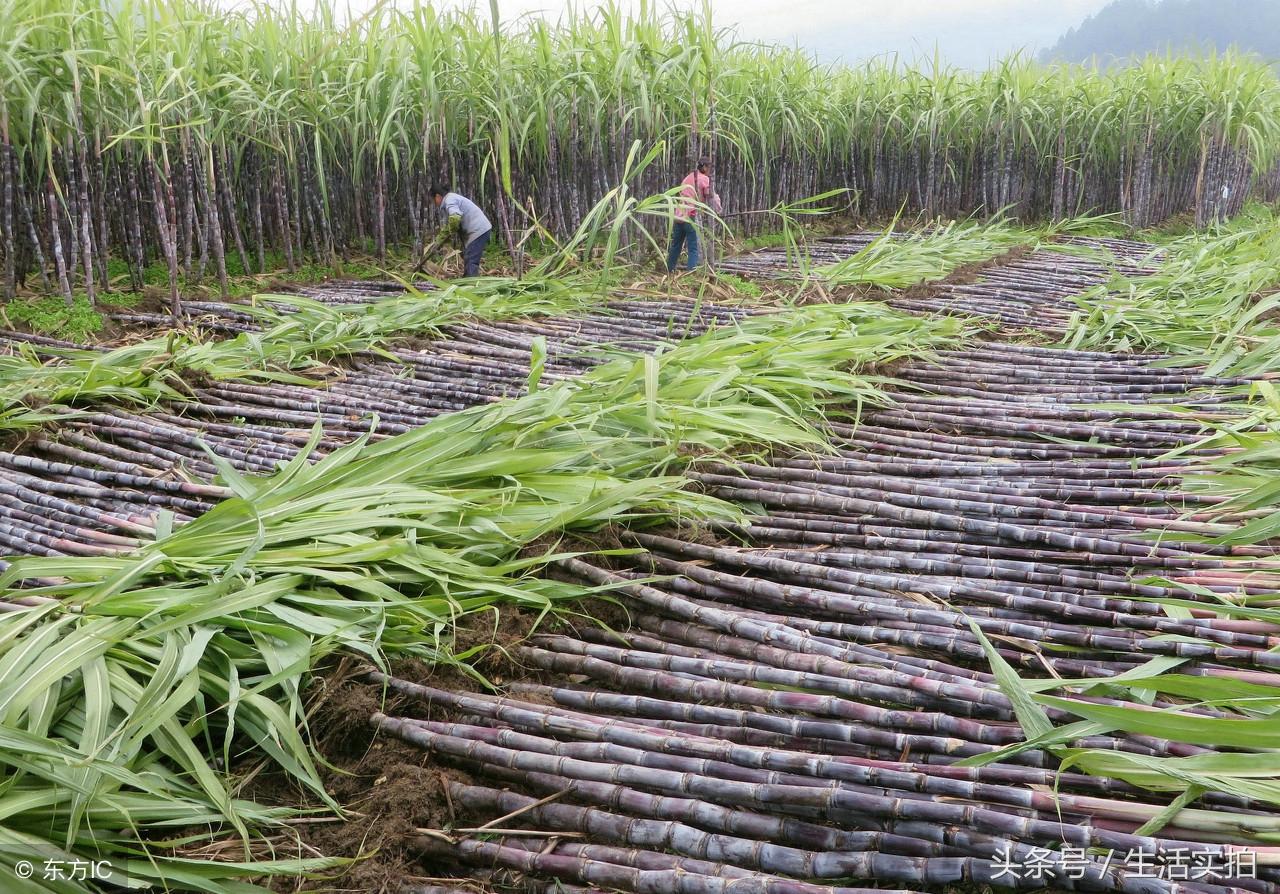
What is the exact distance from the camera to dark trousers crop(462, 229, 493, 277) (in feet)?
21.0

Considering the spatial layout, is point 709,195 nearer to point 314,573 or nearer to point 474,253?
point 474,253

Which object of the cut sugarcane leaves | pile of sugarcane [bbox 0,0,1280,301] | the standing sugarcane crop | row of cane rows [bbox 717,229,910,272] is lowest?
the cut sugarcane leaves

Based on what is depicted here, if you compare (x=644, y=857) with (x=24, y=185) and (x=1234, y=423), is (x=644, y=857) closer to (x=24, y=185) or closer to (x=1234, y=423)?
(x=1234, y=423)

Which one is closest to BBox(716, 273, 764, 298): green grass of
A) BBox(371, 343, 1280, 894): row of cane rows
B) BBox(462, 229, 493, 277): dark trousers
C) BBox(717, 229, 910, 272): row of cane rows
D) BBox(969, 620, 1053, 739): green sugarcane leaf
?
BBox(717, 229, 910, 272): row of cane rows

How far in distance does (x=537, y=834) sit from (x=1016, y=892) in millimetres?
681

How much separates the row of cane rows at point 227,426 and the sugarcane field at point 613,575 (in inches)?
0.9

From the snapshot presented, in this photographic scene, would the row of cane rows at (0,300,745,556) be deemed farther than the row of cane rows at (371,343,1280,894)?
Yes

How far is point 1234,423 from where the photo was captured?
274 cm

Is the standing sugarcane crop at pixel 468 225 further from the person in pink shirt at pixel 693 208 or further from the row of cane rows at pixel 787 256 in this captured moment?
the row of cane rows at pixel 787 256

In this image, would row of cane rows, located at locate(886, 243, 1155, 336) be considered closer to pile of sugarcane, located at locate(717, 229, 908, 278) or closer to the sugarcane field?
the sugarcane field

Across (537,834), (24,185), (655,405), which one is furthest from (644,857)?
(24,185)

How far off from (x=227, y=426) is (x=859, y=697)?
2.44 m

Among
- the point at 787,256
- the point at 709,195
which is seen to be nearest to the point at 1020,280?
the point at 787,256

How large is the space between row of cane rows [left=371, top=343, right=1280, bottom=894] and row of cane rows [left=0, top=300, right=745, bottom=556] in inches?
47.3
